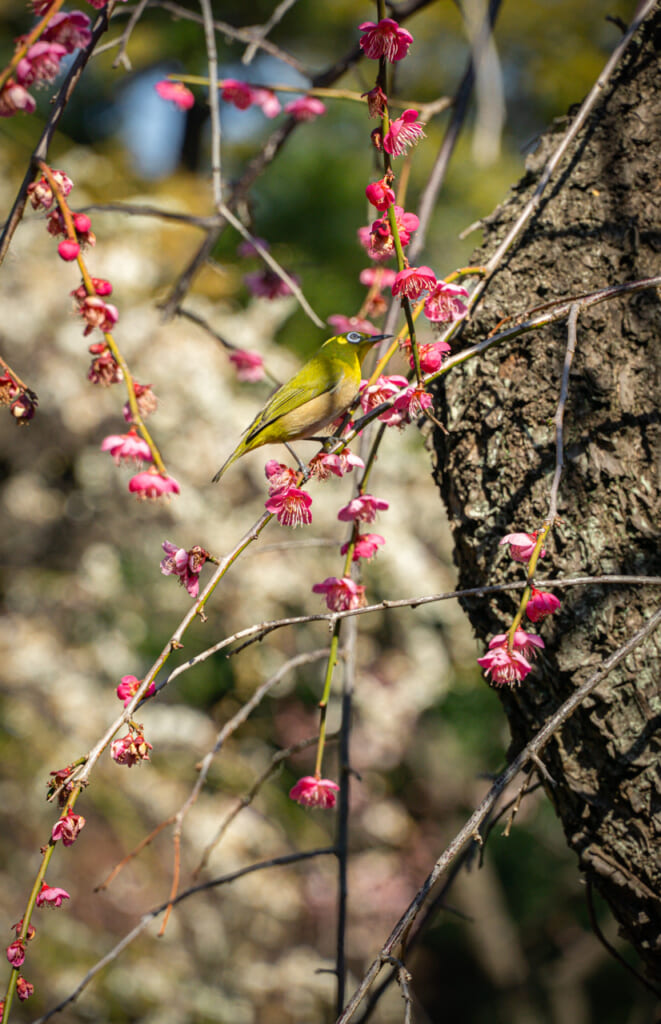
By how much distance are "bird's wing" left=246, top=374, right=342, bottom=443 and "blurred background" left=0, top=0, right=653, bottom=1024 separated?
228 centimetres

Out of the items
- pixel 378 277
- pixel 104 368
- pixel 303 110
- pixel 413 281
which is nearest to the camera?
pixel 413 281

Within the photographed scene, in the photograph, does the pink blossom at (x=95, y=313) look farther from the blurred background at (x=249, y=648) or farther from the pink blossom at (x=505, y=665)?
the blurred background at (x=249, y=648)

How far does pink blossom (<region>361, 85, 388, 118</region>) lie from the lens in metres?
0.68

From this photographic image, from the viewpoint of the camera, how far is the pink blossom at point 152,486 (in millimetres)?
920

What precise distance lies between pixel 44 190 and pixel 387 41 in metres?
0.39

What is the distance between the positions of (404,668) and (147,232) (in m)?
2.75

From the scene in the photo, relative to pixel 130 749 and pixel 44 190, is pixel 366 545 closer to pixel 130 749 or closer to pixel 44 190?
pixel 130 749

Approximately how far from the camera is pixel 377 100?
68cm

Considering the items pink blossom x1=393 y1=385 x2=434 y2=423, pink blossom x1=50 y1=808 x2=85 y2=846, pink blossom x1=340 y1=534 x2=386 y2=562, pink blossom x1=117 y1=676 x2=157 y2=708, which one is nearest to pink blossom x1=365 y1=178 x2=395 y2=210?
pink blossom x1=393 y1=385 x2=434 y2=423

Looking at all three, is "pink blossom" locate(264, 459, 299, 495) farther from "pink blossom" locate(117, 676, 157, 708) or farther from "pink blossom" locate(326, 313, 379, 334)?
"pink blossom" locate(326, 313, 379, 334)

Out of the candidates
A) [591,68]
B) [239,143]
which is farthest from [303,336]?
[591,68]

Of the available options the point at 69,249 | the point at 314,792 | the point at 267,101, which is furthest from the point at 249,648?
the point at 69,249

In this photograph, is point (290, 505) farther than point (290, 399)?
No

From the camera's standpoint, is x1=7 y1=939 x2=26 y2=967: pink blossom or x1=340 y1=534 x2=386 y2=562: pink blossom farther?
x1=340 y1=534 x2=386 y2=562: pink blossom
